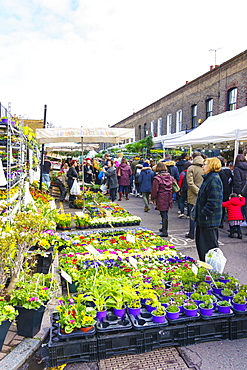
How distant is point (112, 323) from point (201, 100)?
2072cm

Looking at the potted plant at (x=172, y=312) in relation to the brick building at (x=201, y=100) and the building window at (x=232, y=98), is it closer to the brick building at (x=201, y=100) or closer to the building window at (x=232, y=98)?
the brick building at (x=201, y=100)

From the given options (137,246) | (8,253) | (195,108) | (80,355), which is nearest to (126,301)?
(80,355)

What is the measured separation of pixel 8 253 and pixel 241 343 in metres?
2.79

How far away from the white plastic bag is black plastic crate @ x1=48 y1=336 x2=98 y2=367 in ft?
7.14

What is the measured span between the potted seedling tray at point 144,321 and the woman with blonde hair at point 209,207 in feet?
6.21

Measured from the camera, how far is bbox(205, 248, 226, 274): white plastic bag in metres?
4.43

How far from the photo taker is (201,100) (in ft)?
71.1

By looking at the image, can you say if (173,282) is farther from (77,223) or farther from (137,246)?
(77,223)

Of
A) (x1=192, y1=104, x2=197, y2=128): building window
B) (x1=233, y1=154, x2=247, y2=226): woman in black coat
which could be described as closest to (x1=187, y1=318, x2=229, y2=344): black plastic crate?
(x1=233, y1=154, x2=247, y2=226): woman in black coat

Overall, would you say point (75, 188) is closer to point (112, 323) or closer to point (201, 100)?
point (112, 323)

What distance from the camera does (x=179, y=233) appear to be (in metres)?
7.93

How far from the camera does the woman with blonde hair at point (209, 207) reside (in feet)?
15.3

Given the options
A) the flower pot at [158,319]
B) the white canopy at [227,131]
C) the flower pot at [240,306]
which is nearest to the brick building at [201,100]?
the white canopy at [227,131]

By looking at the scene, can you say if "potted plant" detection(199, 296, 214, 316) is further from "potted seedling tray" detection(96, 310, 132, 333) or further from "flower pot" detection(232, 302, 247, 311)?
"potted seedling tray" detection(96, 310, 132, 333)
